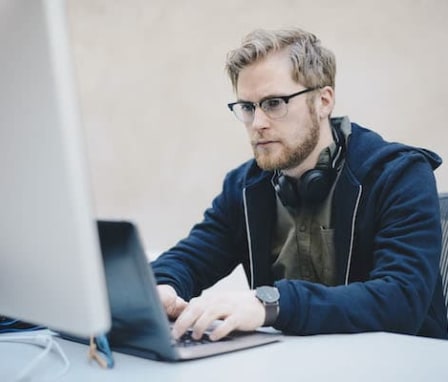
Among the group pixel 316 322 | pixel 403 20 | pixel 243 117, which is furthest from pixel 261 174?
pixel 403 20

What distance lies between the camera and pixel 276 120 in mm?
1542

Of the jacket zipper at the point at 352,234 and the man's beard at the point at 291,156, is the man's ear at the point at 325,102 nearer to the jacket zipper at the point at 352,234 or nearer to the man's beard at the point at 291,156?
the man's beard at the point at 291,156

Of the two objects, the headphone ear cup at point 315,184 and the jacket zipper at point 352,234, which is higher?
the headphone ear cup at point 315,184

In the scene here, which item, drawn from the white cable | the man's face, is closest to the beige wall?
the man's face

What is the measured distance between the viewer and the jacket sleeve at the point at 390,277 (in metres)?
1.00

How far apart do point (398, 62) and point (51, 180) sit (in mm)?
1957

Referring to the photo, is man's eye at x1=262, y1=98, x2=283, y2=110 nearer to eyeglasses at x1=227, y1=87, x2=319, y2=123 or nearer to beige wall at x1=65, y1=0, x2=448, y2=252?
eyeglasses at x1=227, y1=87, x2=319, y2=123

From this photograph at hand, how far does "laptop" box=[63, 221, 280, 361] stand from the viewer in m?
0.70

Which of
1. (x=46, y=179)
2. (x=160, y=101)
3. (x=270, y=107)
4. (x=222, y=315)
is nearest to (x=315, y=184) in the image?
(x=270, y=107)

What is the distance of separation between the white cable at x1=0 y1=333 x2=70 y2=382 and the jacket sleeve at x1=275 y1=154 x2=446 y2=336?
1.12 ft

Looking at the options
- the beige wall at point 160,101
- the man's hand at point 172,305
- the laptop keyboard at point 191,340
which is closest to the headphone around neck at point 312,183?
the man's hand at point 172,305

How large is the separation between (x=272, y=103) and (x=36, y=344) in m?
0.85

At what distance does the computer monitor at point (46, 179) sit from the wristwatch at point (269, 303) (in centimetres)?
43

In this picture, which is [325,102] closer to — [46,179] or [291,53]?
[291,53]
